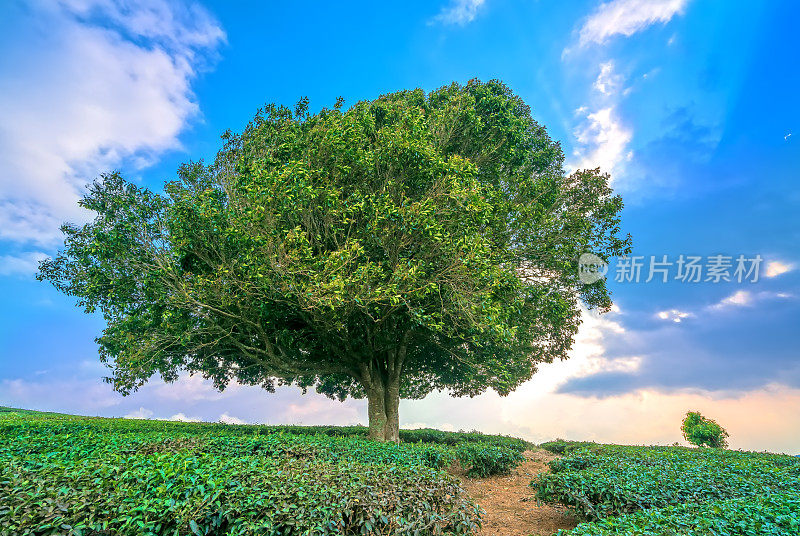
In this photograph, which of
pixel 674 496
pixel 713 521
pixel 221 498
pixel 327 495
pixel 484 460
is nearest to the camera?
pixel 221 498

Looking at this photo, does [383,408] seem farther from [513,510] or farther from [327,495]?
[327,495]

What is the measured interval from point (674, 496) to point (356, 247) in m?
9.06

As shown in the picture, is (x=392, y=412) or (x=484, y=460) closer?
(x=484, y=460)

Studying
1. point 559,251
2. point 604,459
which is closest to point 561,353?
point 559,251

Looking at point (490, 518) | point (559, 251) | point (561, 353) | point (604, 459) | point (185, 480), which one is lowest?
point (490, 518)

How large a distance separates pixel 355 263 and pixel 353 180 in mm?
3168

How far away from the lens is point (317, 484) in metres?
6.41

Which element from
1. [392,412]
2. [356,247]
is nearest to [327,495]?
[356,247]

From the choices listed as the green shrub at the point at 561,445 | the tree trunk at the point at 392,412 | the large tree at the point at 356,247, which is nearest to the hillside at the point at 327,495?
the large tree at the point at 356,247

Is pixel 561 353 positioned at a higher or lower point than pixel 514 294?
lower

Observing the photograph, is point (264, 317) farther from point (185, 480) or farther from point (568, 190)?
point (568, 190)

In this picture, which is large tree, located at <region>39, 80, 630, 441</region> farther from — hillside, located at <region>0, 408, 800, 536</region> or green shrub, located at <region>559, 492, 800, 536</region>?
green shrub, located at <region>559, 492, 800, 536</region>

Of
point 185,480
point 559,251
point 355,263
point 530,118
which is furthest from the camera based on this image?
point 530,118

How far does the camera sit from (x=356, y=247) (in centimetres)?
1212
